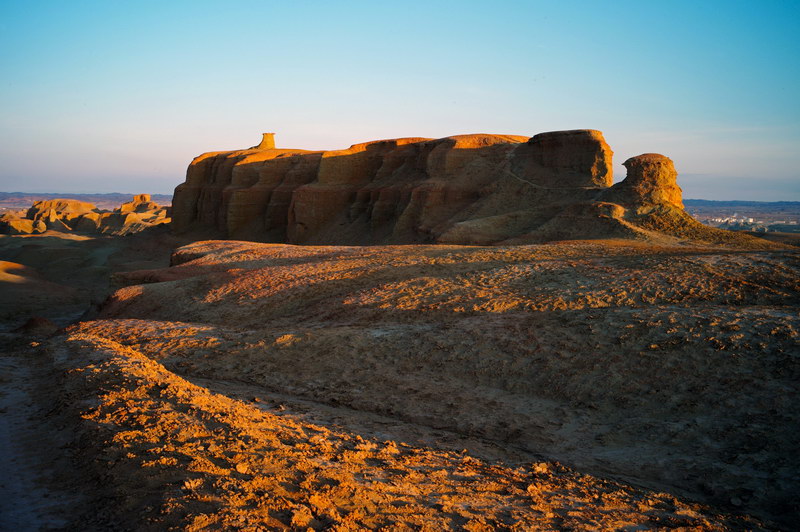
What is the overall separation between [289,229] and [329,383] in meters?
29.9

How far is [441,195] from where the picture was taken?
2905cm

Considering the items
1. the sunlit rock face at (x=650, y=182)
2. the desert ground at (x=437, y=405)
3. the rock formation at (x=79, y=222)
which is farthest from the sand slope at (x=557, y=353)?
the rock formation at (x=79, y=222)

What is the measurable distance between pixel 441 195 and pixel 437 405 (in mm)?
23539

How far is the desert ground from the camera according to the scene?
3691 mm

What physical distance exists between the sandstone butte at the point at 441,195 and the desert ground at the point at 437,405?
32.7 feet

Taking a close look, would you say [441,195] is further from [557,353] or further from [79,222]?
[79,222]

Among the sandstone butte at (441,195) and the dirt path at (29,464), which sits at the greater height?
the sandstone butte at (441,195)

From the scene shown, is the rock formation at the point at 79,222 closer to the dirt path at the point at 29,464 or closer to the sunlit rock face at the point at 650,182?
the sunlit rock face at the point at 650,182

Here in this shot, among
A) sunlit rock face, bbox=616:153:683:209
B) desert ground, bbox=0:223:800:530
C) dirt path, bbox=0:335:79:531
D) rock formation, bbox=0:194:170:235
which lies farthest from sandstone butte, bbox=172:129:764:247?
dirt path, bbox=0:335:79:531

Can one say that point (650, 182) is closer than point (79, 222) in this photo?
Yes

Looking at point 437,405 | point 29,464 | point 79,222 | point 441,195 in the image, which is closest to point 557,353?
point 437,405

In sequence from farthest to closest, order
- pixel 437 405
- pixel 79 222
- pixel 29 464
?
pixel 79 222 → pixel 437 405 → pixel 29 464

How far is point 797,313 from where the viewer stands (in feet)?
23.2

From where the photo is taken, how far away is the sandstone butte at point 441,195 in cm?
2041
